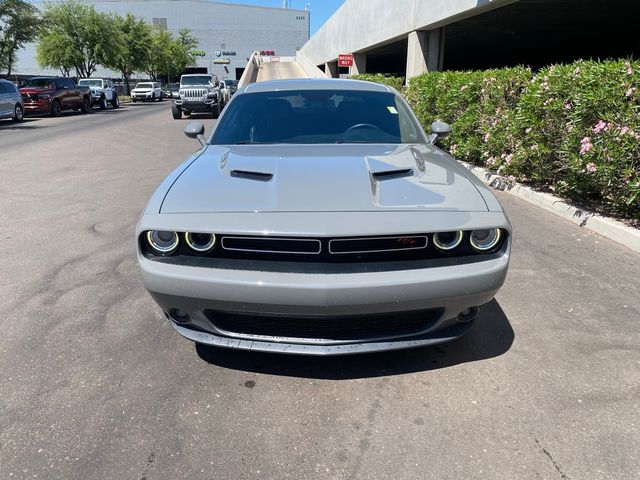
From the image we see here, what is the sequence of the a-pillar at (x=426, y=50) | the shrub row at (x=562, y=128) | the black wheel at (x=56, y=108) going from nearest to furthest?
1. the shrub row at (x=562, y=128)
2. the a-pillar at (x=426, y=50)
3. the black wheel at (x=56, y=108)

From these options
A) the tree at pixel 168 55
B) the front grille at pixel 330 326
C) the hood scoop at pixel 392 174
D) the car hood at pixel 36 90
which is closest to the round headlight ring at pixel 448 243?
the front grille at pixel 330 326

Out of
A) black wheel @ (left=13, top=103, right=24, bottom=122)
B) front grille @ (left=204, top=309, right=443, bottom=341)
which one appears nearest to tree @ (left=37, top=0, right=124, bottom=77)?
black wheel @ (left=13, top=103, right=24, bottom=122)

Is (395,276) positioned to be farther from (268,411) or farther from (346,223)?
(268,411)

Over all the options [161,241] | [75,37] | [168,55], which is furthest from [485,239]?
[168,55]

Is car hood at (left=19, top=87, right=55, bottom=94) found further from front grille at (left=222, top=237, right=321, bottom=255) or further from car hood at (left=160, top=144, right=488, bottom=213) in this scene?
front grille at (left=222, top=237, right=321, bottom=255)

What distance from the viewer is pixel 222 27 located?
8344 centimetres

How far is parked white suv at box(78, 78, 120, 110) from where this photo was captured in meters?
29.8

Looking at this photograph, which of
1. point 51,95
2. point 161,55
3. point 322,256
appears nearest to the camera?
point 322,256

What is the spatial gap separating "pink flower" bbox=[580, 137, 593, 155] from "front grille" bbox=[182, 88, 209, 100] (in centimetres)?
1943

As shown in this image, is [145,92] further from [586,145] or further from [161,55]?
[586,145]

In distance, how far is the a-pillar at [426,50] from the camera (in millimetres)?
17344

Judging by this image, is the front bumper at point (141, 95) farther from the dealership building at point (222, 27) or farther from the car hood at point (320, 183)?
the car hood at point (320, 183)

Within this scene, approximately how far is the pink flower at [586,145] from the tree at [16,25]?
28958 mm

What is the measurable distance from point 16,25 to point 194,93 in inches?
495
